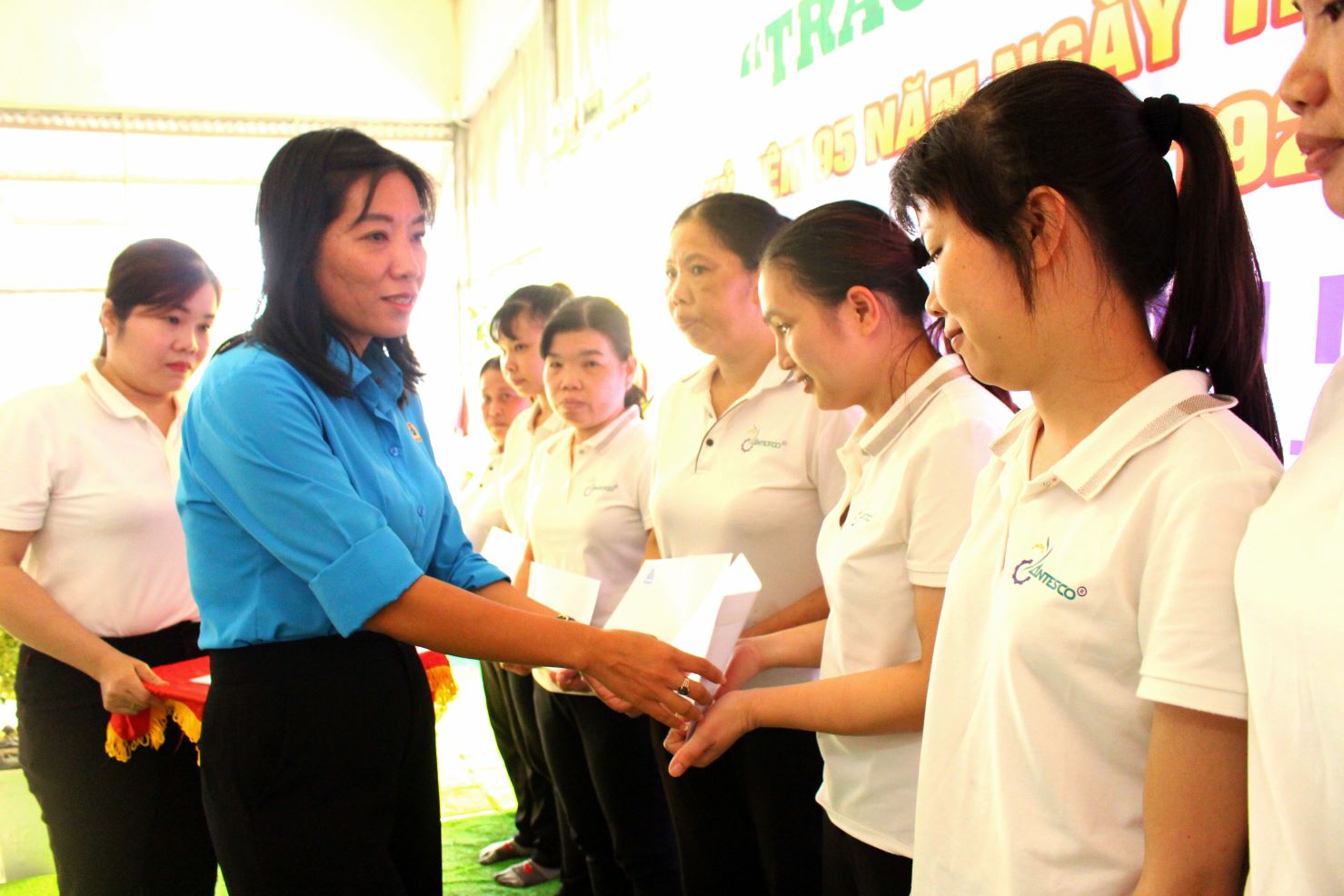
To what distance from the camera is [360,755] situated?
1.56 meters

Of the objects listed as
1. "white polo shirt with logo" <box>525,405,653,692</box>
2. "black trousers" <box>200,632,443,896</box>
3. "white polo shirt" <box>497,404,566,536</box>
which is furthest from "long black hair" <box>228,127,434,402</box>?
"white polo shirt" <box>497,404,566,536</box>

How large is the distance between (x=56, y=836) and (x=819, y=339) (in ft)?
6.04

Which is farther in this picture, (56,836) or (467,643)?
(56,836)

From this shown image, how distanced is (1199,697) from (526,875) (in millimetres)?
2867

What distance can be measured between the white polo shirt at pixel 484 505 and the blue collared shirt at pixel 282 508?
2.13 metres

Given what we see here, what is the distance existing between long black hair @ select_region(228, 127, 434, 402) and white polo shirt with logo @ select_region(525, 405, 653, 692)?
1140 mm

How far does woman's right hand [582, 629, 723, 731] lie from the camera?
66.5 inches

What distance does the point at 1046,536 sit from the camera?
1.01m

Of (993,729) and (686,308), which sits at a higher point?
(686,308)

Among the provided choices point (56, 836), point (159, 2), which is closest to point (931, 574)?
point (56, 836)

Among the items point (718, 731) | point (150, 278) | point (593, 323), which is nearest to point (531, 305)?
point (593, 323)

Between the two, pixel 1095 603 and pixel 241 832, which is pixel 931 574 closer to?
pixel 1095 603

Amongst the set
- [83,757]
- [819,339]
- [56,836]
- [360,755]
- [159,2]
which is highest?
[159,2]

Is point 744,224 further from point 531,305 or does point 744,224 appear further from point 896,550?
point 531,305
